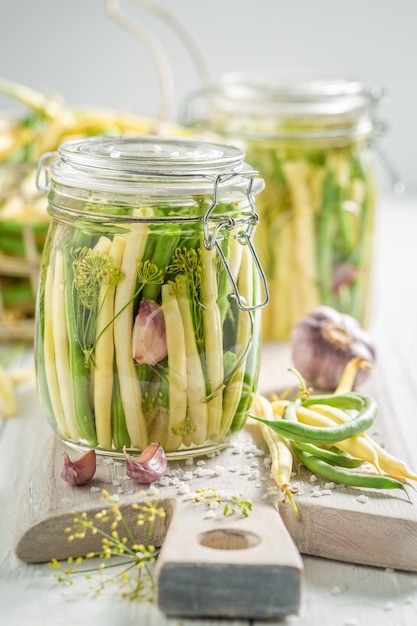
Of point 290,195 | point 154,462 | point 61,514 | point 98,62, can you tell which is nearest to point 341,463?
point 154,462

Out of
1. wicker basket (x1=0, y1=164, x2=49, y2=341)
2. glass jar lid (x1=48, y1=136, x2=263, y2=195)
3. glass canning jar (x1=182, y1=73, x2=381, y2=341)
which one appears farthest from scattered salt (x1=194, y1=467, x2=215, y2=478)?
wicker basket (x1=0, y1=164, x2=49, y2=341)

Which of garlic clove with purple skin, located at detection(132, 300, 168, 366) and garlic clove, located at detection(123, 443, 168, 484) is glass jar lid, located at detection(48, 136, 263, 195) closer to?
garlic clove with purple skin, located at detection(132, 300, 168, 366)

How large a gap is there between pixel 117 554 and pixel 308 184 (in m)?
1.08

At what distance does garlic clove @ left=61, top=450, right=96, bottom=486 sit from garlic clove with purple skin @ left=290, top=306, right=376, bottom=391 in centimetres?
59

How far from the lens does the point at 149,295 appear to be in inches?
57.3

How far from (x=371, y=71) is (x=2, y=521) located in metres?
3.45

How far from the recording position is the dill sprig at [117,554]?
132 cm

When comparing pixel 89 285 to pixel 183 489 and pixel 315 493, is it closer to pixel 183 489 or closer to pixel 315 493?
pixel 183 489

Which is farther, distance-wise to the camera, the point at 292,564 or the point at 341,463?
the point at 341,463

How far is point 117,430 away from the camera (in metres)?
1.52

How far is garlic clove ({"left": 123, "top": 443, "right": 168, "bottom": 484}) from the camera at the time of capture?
4.80 feet

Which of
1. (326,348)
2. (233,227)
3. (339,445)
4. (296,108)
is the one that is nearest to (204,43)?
(296,108)

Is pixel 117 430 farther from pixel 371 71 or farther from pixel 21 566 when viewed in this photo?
pixel 371 71

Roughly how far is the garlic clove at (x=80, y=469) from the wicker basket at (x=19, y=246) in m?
0.87
